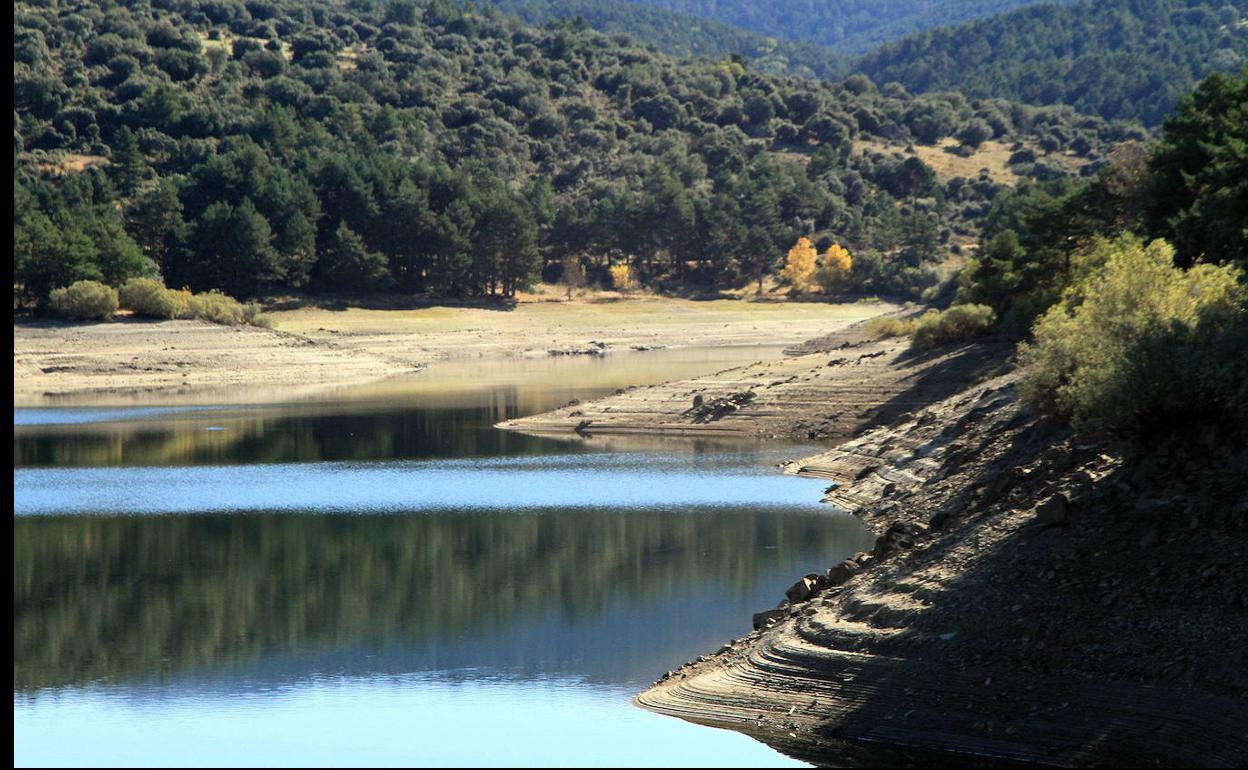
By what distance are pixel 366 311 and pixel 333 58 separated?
54.5 meters

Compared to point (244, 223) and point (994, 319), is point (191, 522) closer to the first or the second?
point (994, 319)

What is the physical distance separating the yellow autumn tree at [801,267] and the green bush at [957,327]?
62.4 m

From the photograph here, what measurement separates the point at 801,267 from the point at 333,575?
88.9m

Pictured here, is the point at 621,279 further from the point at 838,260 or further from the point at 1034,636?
the point at 1034,636

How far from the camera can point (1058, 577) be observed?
18.6 m

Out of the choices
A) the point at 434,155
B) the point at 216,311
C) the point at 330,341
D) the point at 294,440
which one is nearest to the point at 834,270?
the point at 434,155

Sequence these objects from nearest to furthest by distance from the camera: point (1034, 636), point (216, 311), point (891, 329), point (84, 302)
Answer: point (1034, 636)
point (891, 329)
point (84, 302)
point (216, 311)

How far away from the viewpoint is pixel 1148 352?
2261 cm

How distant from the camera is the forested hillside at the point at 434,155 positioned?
94.9 m

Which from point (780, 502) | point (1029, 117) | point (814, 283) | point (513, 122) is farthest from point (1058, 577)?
point (1029, 117)

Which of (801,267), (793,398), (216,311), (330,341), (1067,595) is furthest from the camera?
(801,267)

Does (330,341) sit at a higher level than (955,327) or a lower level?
lower

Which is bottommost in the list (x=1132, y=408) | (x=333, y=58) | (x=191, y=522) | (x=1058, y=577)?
(x=191, y=522)

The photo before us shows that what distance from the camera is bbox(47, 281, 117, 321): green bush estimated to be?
7381cm
